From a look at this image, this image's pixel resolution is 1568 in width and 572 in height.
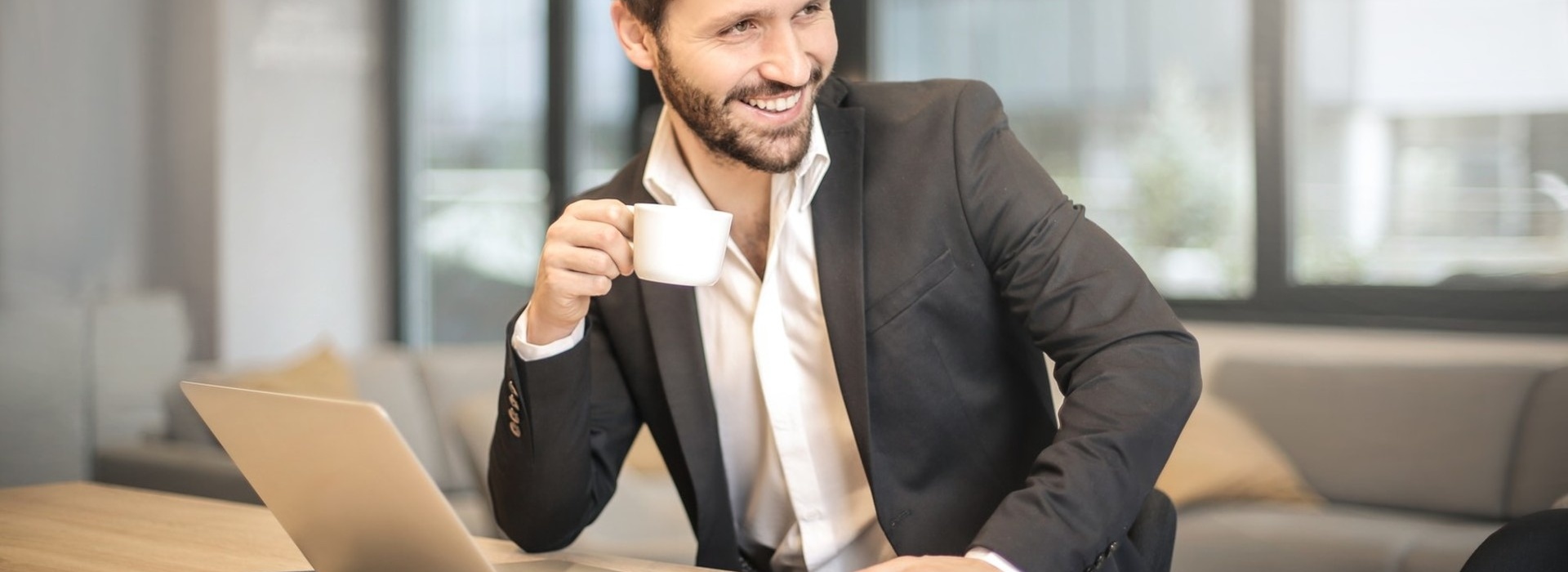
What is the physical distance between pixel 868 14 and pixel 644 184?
318cm

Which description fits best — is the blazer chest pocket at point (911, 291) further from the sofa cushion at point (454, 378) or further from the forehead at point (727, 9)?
the sofa cushion at point (454, 378)

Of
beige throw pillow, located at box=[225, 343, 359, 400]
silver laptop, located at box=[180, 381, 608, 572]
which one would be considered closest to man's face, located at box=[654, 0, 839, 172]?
silver laptop, located at box=[180, 381, 608, 572]

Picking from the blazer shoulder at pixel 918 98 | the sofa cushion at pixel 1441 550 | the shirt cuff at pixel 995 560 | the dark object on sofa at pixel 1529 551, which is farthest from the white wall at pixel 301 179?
the dark object on sofa at pixel 1529 551

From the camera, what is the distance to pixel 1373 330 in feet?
11.4

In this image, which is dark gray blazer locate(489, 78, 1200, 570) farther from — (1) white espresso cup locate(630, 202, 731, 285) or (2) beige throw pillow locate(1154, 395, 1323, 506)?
(2) beige throw pillow locate(1154, 395, 1323, 506)

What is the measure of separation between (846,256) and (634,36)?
0.37 m

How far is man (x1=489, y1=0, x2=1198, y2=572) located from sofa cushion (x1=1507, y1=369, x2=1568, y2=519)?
192 centimetres

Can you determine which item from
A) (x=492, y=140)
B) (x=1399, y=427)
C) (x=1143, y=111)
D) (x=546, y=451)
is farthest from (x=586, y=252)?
(x=492, y=140)

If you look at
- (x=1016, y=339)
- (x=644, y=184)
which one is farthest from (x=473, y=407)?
(x=1016, y=339)

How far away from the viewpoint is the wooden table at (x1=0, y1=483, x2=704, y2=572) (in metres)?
1.21

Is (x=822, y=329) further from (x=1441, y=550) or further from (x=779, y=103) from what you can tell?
(x=1441, y=550)

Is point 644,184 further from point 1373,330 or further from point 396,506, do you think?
point 1373,330

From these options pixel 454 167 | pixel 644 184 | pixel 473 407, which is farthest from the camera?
pixel 454 167

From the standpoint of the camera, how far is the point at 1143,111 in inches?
153
